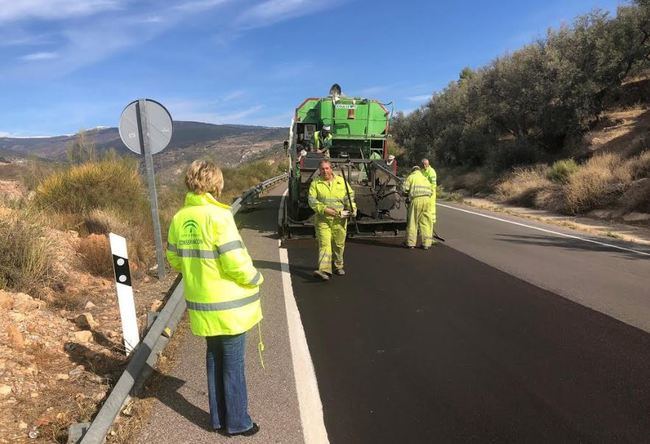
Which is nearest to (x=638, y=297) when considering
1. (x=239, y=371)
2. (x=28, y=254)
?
(x=239, y=371)

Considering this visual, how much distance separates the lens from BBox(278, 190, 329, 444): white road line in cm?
347

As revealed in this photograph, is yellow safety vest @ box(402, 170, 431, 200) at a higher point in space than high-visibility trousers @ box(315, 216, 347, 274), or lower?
higher

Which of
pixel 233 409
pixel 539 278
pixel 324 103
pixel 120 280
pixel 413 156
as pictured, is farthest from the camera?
pixel 413 156

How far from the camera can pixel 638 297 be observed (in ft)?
21.5

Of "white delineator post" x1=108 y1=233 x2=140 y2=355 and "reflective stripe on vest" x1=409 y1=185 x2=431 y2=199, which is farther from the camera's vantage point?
"reflective stripe on vest" x1=409 y1=185 x2=431 y2=199

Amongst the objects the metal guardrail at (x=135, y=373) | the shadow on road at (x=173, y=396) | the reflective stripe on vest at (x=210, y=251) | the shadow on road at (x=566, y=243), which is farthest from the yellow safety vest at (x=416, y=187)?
the reflective stripe on vest at (x=210, y=251)

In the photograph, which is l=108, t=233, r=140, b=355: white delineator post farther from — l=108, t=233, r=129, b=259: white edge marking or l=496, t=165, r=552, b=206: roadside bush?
l=496, t=165, r=552, b=206: roadside bush

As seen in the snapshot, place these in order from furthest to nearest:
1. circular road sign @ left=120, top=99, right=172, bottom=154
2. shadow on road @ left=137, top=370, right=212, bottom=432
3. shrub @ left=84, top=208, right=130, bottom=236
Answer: shrub @ left=84, top=208, right=130, bottom=236 < circular road sign @ left=120, top=99, right=172, bottom=154 < shadow on road @ left=137, top=370, right=212, bottom=432

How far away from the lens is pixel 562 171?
18781 millimetres

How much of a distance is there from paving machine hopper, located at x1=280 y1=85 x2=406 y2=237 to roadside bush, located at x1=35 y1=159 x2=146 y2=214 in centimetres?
330

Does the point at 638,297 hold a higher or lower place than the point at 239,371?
lower

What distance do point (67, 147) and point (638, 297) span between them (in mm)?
11277

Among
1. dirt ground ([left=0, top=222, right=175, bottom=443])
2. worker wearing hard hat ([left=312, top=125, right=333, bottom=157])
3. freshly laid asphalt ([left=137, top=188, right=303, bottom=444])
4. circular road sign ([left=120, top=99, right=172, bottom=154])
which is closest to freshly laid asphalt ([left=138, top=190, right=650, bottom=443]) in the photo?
freshly laid asphalt ([left=137, top=188, right=303, bottom=444])

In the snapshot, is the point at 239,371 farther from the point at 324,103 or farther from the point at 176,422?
the point at 324,103
